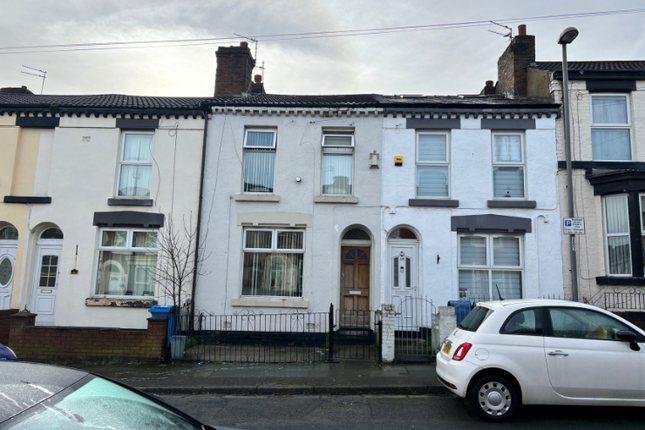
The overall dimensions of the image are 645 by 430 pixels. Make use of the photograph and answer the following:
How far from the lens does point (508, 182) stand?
37.9 feet

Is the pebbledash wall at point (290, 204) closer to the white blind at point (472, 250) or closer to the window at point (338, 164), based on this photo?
the window at point (338, 164)

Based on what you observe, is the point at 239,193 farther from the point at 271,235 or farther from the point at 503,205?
the point at 503,205

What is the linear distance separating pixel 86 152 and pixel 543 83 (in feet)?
42.8

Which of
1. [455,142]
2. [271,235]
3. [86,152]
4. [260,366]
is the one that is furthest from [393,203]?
[86,152]

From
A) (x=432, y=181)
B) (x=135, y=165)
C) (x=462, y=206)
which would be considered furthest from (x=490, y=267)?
(x=135, y=165)

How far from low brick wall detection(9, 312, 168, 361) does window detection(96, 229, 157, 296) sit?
2.22m

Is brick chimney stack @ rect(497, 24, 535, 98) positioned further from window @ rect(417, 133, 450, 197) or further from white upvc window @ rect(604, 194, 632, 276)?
white upvc window @ rect(604, 194, 632, 276)

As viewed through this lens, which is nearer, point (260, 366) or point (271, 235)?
point (260, 366)

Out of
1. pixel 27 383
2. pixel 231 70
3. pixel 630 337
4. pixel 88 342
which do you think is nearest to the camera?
pixel 27 383

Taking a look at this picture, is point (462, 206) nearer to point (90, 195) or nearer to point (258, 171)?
point (258, 171)

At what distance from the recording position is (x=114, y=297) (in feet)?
37.7

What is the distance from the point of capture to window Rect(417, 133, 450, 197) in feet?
38.1

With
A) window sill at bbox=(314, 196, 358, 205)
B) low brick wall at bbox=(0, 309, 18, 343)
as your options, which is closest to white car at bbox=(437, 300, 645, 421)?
window sill at bbox=(314, 196, 358, 205)

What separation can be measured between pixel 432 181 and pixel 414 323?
379 cm
